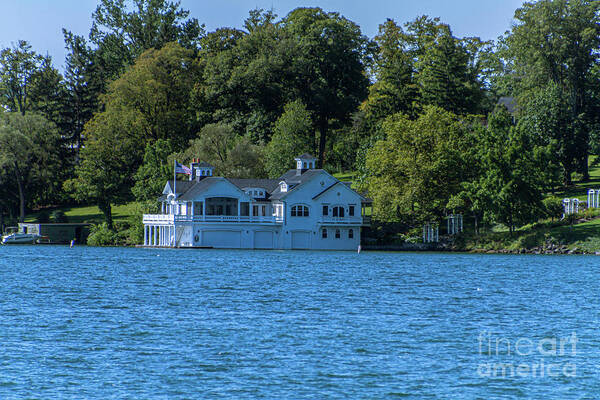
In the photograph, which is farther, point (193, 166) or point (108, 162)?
point (108, 162)

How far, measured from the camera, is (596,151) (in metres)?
91.4

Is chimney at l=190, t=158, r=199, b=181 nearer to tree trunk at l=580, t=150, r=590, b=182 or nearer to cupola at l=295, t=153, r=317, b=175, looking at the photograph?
cupola at l=295, t=153, r=317, b=175

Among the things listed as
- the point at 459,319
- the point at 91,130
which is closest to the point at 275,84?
the point at 91,130

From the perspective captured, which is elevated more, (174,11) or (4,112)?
(174,11)

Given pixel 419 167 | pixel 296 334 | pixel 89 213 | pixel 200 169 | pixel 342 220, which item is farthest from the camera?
pixel 89 213

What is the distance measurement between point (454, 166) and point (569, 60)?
22472 mm

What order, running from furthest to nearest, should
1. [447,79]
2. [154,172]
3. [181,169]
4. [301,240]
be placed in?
[447,79], [154,172], [301,240], [181,169]

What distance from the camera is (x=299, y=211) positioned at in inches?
3521

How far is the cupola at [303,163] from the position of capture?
9206 centimetres

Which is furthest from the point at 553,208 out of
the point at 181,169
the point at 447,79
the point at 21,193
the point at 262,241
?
the point at 21,193

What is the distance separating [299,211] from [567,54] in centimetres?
3494

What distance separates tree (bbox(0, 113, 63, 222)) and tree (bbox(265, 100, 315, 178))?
28554 mm

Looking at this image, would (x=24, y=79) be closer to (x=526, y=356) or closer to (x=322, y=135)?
(x=322, y=135)

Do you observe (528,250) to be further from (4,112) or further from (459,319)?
(4,112)
